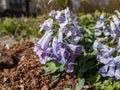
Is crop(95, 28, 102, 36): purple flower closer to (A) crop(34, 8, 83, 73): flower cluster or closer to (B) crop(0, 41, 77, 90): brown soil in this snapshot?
(A) crop(34, 8, 83, 73): flower cluster

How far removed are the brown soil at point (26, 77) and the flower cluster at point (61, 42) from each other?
0.55 feet

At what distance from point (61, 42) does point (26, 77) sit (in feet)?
1.71

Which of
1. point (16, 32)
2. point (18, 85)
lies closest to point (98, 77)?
point (18, 85)

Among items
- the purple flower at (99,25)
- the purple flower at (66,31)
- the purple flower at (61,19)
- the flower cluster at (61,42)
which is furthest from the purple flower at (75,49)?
the purple flower at (99,25)

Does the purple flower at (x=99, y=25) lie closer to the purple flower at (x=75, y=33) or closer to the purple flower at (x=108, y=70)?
the purple flower at (x=75, y=33)

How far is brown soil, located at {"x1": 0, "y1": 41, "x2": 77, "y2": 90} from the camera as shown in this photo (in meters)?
3.04

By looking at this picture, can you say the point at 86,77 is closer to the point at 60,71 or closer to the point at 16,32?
the point at 60,71

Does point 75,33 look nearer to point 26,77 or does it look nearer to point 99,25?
point 99,25

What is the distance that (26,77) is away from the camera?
10.4 ft

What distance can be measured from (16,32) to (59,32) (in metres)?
3.84

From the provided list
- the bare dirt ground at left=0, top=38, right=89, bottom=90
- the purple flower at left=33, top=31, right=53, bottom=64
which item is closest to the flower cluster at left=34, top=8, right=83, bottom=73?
the purple flower at left=33, top=31, right=53, bottom=64

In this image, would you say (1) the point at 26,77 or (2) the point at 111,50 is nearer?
(2) the point at 111,50

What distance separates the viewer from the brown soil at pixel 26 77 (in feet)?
9.98

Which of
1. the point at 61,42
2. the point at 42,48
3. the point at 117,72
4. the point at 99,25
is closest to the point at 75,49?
the point at 61,42
